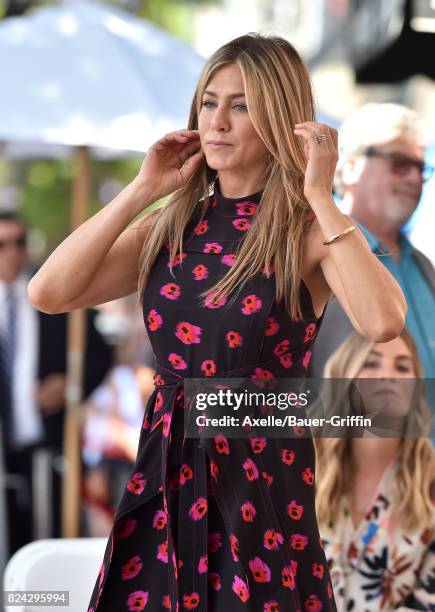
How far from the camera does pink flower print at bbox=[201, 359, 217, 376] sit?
7.43 feet

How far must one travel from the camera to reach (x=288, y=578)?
7.32 ft

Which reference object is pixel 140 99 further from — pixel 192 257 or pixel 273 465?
pixel 273 465

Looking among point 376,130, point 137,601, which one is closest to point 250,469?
point 137,601

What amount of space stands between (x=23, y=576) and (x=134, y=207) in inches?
52.7

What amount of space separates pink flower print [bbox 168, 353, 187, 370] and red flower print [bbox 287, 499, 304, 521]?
368 millimetres

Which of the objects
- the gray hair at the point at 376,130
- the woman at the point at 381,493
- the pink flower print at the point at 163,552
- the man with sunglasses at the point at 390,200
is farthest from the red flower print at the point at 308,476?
the gray hair at the point at 376,130

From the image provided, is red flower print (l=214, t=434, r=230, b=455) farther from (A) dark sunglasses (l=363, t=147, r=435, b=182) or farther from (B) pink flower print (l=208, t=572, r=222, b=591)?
(A) dark sunglasses (l=363, t=147, r=435, b=182)

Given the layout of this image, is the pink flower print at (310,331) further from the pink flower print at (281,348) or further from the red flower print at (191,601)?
the red flower print at (191,601)

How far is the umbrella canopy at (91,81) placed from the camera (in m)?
4.24

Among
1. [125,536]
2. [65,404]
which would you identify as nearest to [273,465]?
[125,536]

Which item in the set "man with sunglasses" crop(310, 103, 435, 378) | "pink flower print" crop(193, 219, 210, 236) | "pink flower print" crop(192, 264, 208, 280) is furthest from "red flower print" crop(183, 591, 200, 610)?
"man with sunglasses" crop(310, 103, 435, 378)

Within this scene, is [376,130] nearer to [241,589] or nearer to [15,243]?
[241,589]

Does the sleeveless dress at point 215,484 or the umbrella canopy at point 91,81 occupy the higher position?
the umbrella canopy at point 91,81

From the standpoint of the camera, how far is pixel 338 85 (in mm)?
14461
